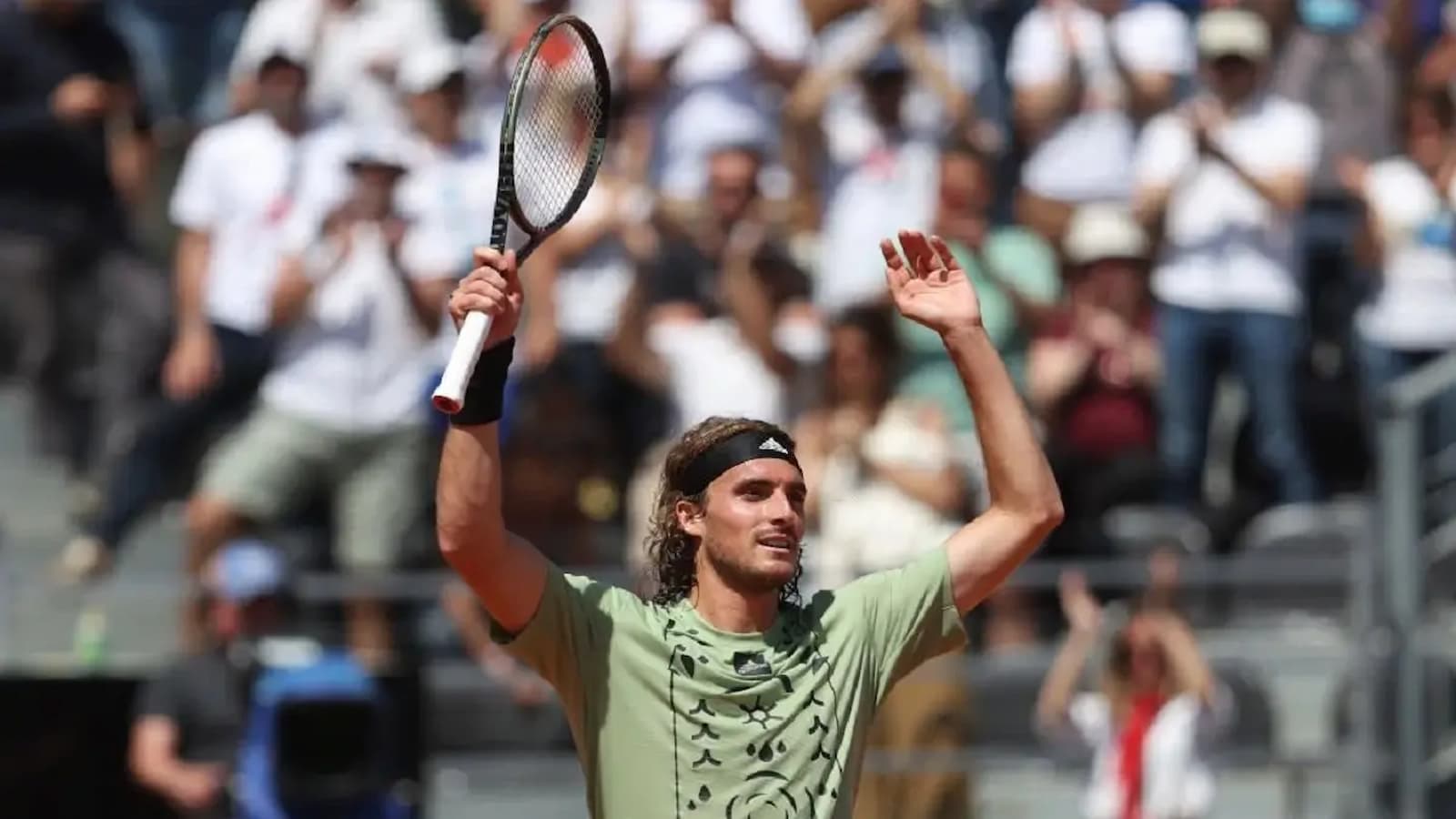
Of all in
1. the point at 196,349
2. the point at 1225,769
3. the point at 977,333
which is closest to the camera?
the point at 977,333

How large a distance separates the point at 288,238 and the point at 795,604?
18.3 feet

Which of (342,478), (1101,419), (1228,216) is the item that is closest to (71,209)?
(342,478)

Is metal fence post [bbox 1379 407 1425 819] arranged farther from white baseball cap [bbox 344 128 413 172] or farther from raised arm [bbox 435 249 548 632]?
raised arm [bbox 435 249 548 632]

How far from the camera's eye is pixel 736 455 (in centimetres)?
514

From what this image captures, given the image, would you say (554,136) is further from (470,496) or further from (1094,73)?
(1094,73)

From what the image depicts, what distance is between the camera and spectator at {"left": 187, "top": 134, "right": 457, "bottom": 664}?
33.1 ft

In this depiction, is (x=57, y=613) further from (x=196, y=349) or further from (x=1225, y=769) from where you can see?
(x=1225, y=769)

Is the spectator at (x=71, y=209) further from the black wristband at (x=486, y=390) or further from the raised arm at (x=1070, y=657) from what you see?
the black wristband at (x=486, y=390)

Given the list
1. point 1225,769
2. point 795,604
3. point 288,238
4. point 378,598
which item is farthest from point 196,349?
point 795,604

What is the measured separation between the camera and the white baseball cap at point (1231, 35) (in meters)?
10.7

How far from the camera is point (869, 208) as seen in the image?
34.4 ft

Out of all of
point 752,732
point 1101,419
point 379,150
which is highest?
point 379,150

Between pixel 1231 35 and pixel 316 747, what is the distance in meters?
4.49

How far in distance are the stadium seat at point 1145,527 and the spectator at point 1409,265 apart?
34.8 inches
